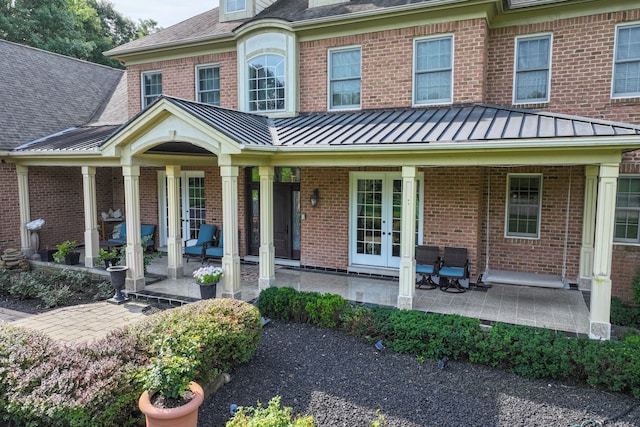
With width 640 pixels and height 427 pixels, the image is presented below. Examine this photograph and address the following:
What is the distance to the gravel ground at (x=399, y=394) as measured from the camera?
5.03 meters

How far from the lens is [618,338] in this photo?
6992 mm

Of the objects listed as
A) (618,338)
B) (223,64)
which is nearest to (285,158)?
(223,64)

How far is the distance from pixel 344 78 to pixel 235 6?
4343 mm

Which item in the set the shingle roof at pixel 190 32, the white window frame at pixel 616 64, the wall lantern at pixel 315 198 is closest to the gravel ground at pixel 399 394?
the wall lantern at pixel 315 198

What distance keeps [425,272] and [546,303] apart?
2.33 meters

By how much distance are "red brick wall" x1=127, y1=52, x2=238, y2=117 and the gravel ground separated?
7636 millimetres

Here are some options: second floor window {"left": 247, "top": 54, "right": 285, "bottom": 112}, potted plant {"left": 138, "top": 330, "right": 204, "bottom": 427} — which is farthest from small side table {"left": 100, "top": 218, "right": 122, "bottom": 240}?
potted plant {"left": 138, "top": 330, "right": 204, "bottom": 427}

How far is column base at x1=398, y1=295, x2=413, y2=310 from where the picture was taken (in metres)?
7.96

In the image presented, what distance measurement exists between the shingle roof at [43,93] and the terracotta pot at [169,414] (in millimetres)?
10905

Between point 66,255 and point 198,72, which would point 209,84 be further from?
→ point 66,255

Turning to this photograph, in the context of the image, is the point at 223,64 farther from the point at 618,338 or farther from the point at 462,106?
the point at 618,338

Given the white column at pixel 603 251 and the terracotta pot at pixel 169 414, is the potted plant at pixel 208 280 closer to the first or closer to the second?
the terracotta pot at pixel 169 414

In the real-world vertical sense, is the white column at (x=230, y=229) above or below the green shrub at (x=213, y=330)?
above

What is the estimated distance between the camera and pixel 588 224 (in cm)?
911
